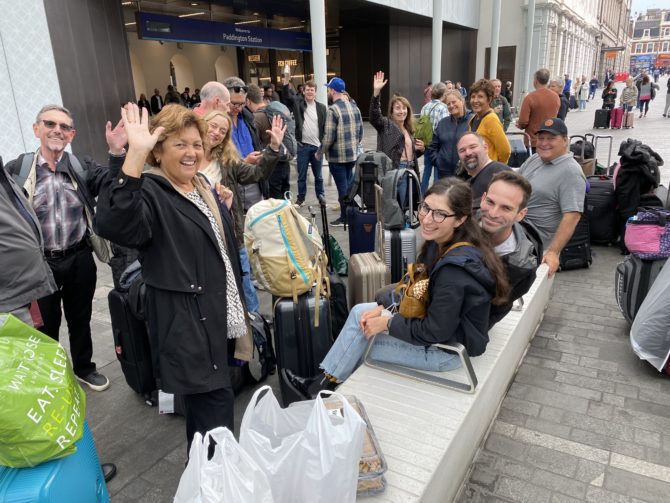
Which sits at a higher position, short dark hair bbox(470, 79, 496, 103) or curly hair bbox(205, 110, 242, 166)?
short dark hair bbox(470, 79, 496, 103)

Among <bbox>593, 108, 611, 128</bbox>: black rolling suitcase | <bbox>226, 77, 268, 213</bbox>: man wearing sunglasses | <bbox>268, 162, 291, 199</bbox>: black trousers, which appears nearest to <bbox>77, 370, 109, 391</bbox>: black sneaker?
<bbox>226, 77, 268, 213</bbox>: man wearing sunglasses

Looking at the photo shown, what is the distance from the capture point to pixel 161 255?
6.47ft

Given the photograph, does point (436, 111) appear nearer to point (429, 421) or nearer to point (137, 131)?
point (429, 421)

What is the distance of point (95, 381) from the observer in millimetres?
3420

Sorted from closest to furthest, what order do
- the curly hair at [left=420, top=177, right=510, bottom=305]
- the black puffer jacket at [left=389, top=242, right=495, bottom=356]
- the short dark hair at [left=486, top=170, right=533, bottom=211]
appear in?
the black puffer jacket at [left=389, top=242, right=495, bottom=356] < the curly hair at [left=420, top=177, right=510, bottom=305] < the short dark hair at [left=486, top=170, right=533, bottom=211]

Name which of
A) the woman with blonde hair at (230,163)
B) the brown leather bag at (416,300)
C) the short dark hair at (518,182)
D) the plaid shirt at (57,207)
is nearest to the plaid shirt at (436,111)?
Answer: the woman with blonde hair at (230,163)

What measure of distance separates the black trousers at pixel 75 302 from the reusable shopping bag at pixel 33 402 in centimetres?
117

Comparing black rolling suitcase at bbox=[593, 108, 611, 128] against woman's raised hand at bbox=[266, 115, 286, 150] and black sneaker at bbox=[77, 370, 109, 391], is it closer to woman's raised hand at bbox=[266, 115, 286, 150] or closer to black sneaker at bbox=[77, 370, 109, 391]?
woman's raised hand at bbox=[266, 115, 286, 150]

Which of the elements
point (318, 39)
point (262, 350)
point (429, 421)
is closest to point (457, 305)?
point (429, 421)

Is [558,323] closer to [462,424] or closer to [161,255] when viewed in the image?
[462,424]

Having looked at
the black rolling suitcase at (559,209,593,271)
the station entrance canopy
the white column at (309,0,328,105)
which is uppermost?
the station entrance canopy

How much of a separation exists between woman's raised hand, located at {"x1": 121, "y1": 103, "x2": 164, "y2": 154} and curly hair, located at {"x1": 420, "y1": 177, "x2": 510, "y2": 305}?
127 cm

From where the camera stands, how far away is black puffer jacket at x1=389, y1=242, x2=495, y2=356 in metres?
2.07

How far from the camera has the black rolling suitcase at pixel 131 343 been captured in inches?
116
